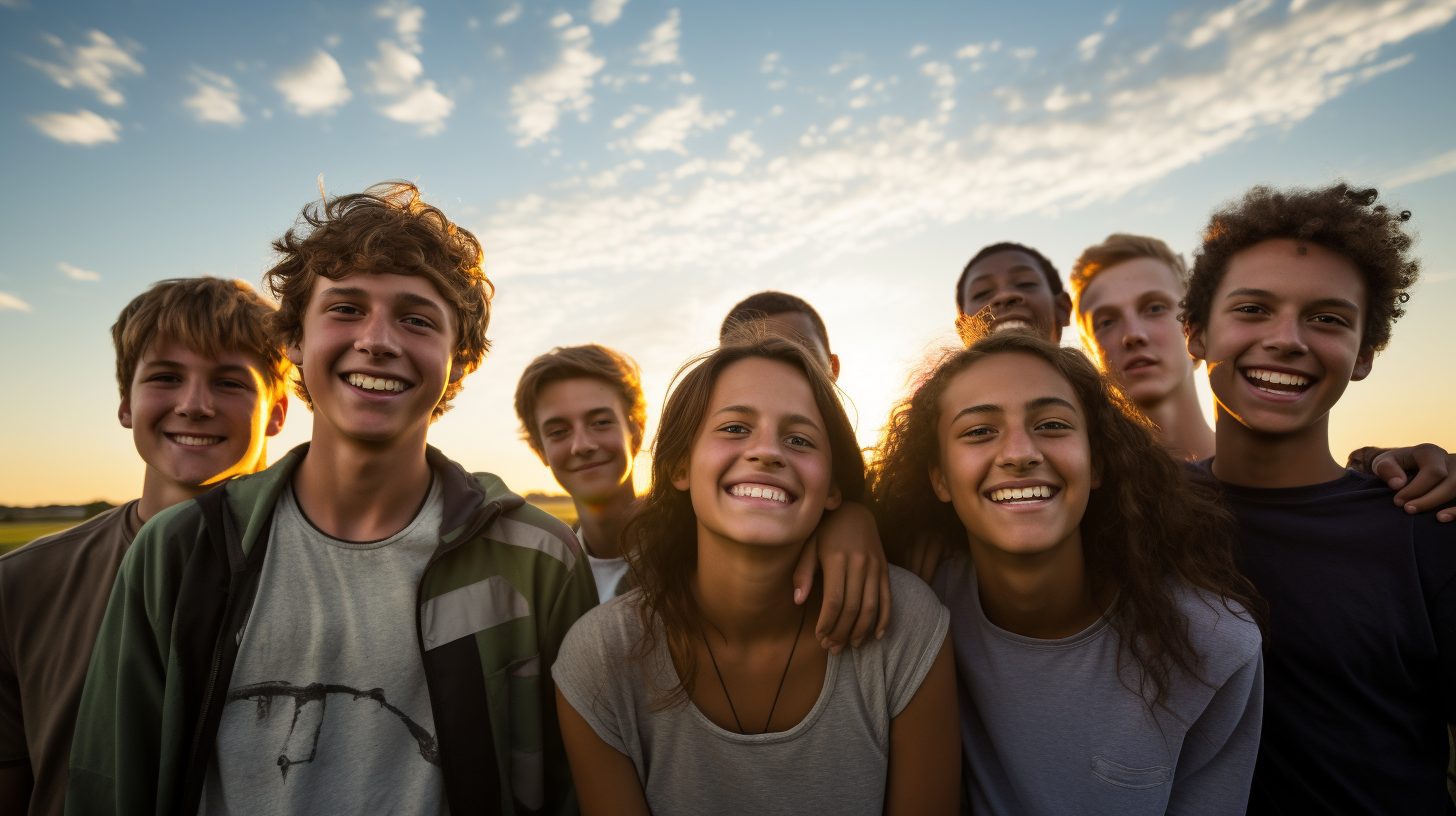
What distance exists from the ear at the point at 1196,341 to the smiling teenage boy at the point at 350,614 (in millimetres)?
3290

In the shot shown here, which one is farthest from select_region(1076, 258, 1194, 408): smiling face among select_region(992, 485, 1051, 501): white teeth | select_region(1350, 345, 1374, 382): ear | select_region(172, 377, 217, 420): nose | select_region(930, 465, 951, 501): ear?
select_region(172, 377, 217, 420): nose

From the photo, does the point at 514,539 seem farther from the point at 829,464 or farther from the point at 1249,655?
the point at 1249,655

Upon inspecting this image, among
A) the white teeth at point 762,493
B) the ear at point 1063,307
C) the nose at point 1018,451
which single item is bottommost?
the white teeth at point 762,493

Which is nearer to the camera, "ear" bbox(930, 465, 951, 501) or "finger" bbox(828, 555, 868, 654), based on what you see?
"finger" bbox(828, 555, 868, 654)

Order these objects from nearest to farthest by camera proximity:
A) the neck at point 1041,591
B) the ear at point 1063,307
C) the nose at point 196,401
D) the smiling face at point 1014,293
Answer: the neck at point 1041,591, the nose at point 196,401, the smiling face at point 1014,293, the ear at point 1063,307

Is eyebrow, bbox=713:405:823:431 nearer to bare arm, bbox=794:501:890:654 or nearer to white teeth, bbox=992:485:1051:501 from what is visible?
bare arm, bbox=794:501:890:654

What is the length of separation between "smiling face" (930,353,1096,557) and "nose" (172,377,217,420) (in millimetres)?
3602

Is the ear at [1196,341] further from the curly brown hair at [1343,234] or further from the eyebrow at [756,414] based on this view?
the eyebrow at [756,414]

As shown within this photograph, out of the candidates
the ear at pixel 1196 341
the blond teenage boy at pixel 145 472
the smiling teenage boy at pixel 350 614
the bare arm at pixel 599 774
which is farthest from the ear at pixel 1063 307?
the blond teenage boy at pixel 145 472

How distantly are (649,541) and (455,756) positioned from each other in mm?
1116

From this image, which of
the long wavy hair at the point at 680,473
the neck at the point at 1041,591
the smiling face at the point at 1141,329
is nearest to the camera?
the neck at the point at 1041,591

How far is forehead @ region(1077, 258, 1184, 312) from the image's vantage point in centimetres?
455

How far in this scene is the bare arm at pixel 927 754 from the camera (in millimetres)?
2457

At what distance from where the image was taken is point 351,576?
259 cm
